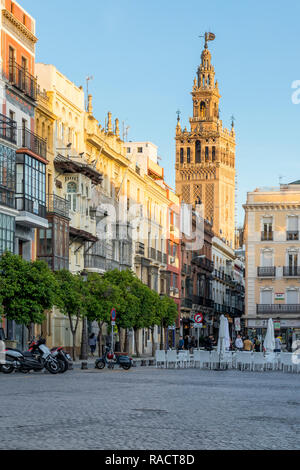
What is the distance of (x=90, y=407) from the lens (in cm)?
1783

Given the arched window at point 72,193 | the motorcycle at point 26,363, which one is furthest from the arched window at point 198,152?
the motorcycle at point 26,363

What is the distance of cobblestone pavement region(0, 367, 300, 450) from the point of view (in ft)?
40.8

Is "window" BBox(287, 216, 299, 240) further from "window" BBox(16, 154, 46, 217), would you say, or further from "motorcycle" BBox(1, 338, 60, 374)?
"motorcycle" BBox(1, 338, 60, 374)

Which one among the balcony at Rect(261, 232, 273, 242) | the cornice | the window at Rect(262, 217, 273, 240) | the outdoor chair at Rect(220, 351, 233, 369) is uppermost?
the cornice

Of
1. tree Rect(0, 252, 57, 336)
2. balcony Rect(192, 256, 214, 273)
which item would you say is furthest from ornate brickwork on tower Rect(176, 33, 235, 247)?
tree Rect(0, 252, 57, 336)

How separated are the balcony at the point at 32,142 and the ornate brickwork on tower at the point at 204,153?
400 ft

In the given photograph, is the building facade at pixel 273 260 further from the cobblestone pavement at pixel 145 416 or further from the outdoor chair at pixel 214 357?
the cobblestone pavement at pixel 145 416

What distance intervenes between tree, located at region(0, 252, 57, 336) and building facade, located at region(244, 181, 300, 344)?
164 feet

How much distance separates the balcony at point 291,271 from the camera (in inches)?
3329

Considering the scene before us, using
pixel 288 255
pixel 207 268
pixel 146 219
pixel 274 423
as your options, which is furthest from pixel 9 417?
pixel 207 268

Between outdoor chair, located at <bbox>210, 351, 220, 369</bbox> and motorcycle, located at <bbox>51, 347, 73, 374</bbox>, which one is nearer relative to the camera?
motorcycle, located at <bbox>51, 347, 73, 374</bbox>

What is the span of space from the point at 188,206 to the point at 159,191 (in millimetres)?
16277

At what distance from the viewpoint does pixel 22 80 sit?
145ft
